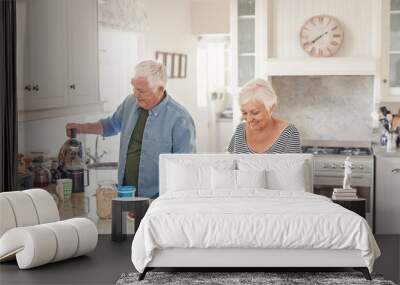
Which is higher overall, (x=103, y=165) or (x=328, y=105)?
(x=328, y=105)

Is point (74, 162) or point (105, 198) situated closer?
point (105, 198)

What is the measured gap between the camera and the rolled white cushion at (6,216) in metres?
5.91

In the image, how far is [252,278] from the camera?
5340 mm

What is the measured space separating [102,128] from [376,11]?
117 inches

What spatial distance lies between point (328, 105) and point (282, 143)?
1.29m

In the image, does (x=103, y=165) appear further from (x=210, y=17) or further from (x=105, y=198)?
(x=210, y=17)

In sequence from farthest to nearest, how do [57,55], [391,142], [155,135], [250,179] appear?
[57,55], [155,135], [391,142], [250,179]

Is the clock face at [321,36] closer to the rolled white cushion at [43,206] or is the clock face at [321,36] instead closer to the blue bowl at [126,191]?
the blue bowl at [126,191]

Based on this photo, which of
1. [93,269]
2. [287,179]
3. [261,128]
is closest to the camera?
[93,269]

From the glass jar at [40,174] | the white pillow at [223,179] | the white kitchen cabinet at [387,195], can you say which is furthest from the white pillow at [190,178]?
the glass jar at [40,174]

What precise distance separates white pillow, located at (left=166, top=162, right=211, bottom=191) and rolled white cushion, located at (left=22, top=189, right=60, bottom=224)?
1004 mm

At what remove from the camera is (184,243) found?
17.3 feet

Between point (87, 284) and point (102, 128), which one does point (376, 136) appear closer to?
point (102, 128)

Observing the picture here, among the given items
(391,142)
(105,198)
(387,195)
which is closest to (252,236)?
(387,195)
